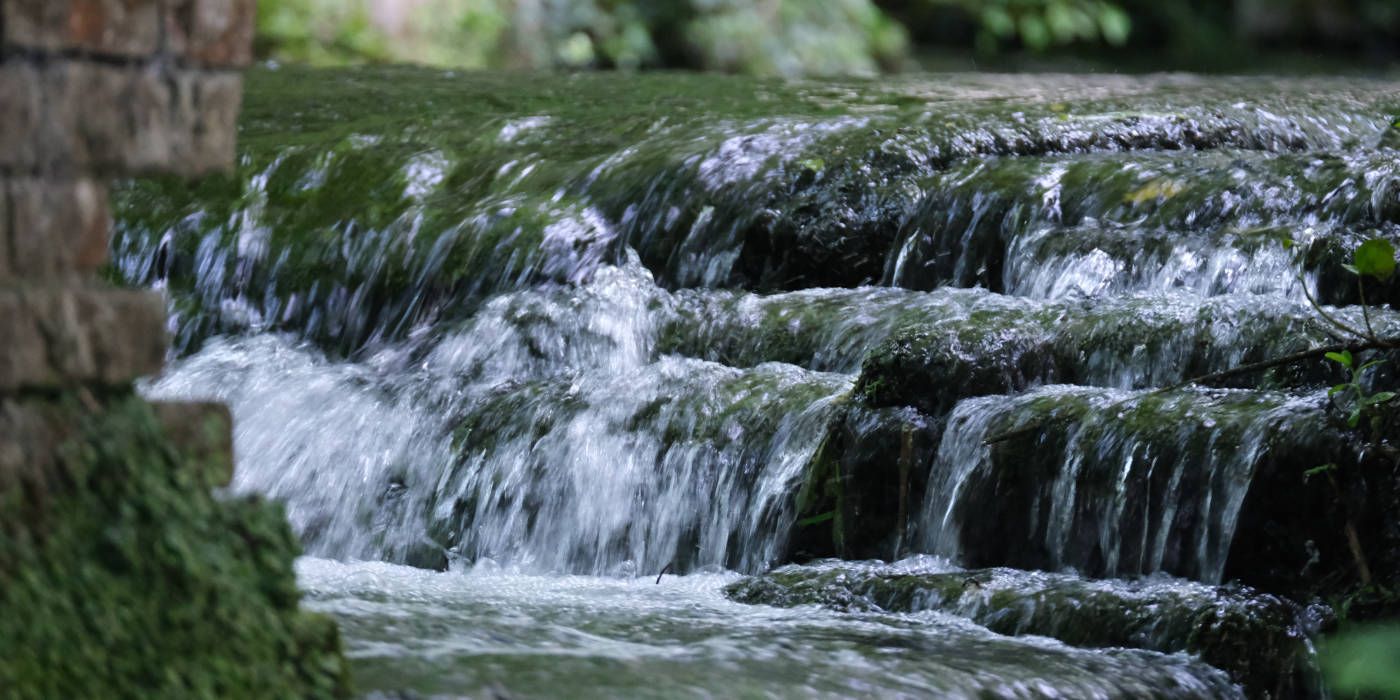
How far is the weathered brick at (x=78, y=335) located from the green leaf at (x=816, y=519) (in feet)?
7.01

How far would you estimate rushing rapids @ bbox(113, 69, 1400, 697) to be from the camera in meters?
3.28

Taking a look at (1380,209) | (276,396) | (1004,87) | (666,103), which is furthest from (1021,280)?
(1004,87)

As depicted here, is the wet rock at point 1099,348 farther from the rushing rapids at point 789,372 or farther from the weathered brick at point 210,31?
the weathered brick at point 210,31

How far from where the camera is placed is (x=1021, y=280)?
17.7 feet

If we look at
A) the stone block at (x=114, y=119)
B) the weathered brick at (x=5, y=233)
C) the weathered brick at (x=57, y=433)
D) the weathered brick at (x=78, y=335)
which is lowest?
the weathered brick at (x=57, y=433)

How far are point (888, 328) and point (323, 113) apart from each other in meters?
3.87

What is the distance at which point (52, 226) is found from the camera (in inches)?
83.7

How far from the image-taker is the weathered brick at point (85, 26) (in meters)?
2.06

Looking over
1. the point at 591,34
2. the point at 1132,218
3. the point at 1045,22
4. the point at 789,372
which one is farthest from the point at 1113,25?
the point at 789,372

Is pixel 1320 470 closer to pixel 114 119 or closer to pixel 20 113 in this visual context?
pixel 114 119

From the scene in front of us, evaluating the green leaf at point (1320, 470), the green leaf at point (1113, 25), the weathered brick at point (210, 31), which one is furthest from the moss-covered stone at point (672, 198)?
the green leaf at point (1113, 25)

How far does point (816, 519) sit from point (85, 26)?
237 cm

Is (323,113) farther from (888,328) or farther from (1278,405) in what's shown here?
(1278,405)

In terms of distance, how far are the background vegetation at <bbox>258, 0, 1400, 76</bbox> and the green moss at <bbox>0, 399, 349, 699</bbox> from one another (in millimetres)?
8999
